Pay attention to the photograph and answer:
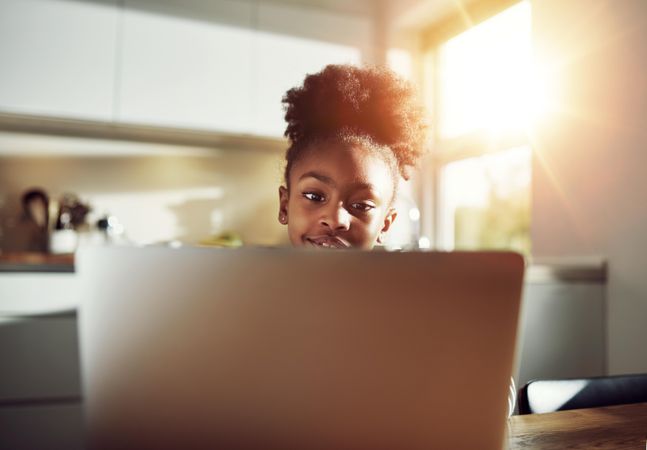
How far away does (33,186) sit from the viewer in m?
2.53

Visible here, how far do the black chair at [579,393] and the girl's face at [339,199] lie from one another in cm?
39

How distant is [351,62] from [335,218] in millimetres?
1790

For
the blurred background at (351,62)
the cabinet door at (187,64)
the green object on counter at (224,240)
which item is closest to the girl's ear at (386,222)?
the blurred background at (351,62)

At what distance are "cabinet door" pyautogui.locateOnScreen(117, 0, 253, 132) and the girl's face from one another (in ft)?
5.24

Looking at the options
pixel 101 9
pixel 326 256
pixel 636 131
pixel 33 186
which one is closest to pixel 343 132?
pixel 326 256

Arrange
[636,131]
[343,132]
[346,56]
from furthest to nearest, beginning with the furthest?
[346,56], [636,131], [343,132]

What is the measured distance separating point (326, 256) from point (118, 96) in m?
2.29

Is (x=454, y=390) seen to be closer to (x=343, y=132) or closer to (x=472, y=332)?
(x=472, y=332)

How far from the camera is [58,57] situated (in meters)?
2.31

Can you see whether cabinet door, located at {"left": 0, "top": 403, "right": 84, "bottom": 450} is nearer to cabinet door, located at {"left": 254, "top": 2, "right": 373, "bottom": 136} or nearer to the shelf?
the shelf

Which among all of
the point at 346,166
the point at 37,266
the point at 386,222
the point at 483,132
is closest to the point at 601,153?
the point at 483,132

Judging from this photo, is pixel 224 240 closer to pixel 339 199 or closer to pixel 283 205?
pixel 283 205

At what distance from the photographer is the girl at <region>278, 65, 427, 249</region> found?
1.03m

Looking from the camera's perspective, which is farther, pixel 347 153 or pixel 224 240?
pixel 224 240
